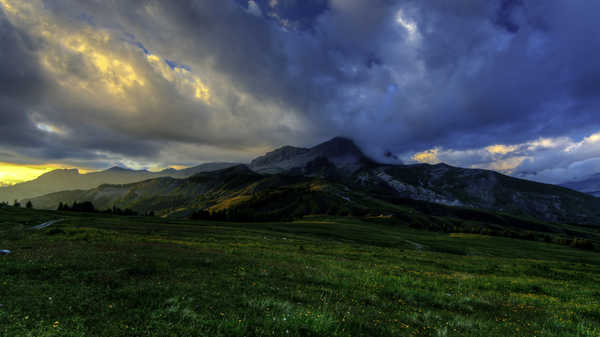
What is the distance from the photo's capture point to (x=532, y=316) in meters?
12.5

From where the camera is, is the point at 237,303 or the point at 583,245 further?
the point at 583,245

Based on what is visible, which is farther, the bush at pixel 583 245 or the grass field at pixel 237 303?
the bush at pixel 583 245

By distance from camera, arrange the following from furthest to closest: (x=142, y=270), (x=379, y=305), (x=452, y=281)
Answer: (x=452, y=281), (x=142, y=270), (x=379, y=305)

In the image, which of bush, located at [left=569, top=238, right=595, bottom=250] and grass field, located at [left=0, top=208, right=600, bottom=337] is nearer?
grass field, located at [left=0, top=208, right=600, bottom=337]

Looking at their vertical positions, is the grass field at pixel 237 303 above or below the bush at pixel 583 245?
above

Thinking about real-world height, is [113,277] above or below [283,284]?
above

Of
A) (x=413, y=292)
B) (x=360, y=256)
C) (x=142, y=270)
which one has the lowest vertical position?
(x=360, y=256)

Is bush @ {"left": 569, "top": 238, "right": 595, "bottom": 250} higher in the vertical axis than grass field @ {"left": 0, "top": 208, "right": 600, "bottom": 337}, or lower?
lower

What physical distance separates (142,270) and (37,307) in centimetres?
598

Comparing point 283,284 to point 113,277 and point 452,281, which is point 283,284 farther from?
point 452,281

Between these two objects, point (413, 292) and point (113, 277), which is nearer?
point (113, 277)

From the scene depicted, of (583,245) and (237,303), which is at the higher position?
(237,303)

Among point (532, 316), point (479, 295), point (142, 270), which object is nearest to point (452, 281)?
point (479, 295)

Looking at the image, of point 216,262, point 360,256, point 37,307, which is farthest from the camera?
point 360,256
